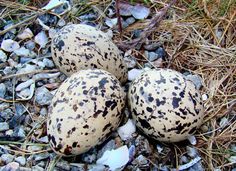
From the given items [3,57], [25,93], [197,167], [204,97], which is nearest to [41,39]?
[3,57]

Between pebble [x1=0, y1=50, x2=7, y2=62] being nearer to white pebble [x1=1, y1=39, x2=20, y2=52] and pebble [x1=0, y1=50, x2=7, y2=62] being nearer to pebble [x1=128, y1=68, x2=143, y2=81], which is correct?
white pebble [x1=1, y1=39, x2=20, y2=52]

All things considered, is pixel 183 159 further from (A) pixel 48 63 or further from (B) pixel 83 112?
(A) pixel 48 63

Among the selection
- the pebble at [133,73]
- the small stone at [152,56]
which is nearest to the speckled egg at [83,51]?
the pebble at [133,73]

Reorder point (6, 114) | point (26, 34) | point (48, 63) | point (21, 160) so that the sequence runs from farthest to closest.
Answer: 1. point (26, 34)
2. point (48, 63)
3. point (6, 114)
4. point (21, 160)

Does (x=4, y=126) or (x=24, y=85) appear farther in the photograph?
(x=24, y=85)

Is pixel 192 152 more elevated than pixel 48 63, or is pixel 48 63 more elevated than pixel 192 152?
pixel 48 63

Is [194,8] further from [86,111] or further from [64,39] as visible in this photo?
[86,111]
